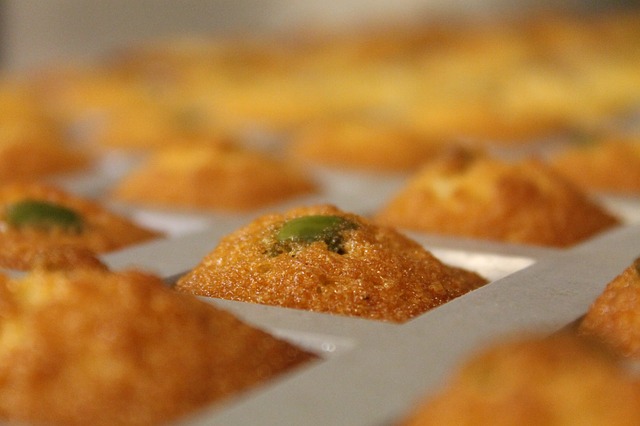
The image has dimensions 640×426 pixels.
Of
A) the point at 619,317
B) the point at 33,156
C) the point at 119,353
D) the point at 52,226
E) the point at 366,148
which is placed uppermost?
the point at 33,156

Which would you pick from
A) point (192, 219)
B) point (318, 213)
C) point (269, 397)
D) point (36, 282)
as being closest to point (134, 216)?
point (192, 219)

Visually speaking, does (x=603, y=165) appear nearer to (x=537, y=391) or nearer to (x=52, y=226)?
(x=52, y=226)

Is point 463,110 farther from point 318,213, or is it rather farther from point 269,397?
point 269,397

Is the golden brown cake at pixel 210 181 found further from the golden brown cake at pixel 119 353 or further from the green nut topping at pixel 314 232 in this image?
the golden brown cake at pixel 119 353

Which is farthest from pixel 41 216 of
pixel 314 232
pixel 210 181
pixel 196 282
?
pixel 210 181

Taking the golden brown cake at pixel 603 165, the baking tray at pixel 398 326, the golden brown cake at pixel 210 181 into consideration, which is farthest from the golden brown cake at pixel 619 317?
the golden brown cake at pixel 210 181

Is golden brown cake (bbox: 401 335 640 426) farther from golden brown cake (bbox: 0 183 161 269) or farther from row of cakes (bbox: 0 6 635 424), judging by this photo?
golden brown cake (bbox: 0 183 161 269)

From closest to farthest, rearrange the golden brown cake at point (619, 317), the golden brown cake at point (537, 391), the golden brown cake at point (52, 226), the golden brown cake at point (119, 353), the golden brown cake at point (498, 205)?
the golden brown cake at point (537, 391)
the golden brown cake at point (119, 353)
the golden brown cake at point (619, 317)
the golden brown cake at point (52, 226)
the golden brown cake at point (498, 205)

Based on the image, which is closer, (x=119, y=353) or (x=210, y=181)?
(x=119, y=353)
